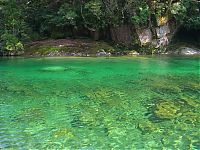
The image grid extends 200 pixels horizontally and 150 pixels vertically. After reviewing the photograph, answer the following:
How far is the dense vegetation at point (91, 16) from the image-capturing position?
31344 millimetres

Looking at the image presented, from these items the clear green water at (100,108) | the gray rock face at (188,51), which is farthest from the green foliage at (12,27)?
the gray rock face at (188,51)

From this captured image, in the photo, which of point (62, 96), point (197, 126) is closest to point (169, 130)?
point (197, 126)

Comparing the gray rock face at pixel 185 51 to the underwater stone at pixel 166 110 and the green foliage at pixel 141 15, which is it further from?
the underwater stone at pixel 166 110

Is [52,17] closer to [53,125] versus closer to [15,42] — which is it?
[15,42]

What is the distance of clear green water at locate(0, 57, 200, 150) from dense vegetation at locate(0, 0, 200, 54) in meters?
9.53

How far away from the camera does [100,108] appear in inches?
501

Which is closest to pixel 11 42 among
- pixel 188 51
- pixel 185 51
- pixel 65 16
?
pixel 65 16

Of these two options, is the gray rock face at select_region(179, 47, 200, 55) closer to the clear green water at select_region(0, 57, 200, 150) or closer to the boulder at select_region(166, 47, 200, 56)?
the boulder at select_region(166, 47, 200, 56)

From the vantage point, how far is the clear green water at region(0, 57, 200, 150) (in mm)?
9344

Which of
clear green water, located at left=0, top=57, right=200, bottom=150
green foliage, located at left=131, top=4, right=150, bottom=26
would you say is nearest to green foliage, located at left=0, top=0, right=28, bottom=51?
clear green water, located at left=0, top=57, right=200, bottom=150

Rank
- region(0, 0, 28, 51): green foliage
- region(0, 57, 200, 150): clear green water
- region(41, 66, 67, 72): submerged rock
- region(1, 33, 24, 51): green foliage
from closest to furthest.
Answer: region(0, 57, 200, 150): clear green water
region(41, 66, 67, 72): submerged rock
region(1, 33, 24, 51): green foliage
region(0, 0, 28, 51): green foliage

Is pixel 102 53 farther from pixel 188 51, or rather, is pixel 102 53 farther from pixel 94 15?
pixel 188 51

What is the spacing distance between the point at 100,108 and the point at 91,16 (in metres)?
20.9

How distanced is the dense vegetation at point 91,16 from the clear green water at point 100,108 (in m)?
9.53
